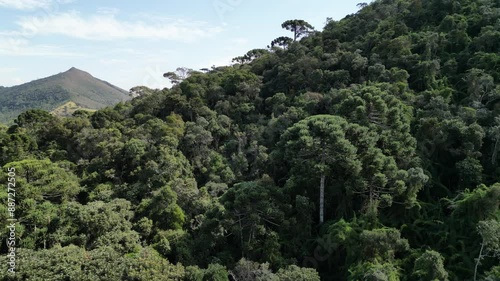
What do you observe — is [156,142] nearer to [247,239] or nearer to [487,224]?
[247,239]

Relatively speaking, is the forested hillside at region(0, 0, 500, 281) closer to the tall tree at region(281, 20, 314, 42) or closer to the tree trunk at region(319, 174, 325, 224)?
the tree trunk at region(319, 174, 325, 224)

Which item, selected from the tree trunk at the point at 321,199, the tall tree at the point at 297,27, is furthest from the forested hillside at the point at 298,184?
the tall tree at the point at 297,27

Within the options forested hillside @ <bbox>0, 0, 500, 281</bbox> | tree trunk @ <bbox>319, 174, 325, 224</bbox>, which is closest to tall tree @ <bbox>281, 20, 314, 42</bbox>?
forested hillside @ <bbox>0, 0, 500, 281</bbox>

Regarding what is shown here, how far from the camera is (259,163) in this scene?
32.8m

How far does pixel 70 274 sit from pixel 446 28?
47630 mm

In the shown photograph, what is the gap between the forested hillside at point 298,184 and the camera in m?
19.6

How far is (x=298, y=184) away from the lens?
24.8 m

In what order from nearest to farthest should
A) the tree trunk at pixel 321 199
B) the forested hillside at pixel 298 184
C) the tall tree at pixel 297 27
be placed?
the forested hillside at pixel 298 184 → the tree trunk at pixel 321 199 → the tall tree at pixel 297 27

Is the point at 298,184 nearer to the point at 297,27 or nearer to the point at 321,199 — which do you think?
the point at 321,199

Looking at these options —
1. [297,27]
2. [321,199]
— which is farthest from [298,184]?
[297,27]

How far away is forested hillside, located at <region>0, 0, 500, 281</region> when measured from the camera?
19.6 m

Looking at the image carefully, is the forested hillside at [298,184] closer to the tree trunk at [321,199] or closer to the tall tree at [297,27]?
the tree trunk at [321,199]

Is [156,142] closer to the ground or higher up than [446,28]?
closer to the ground

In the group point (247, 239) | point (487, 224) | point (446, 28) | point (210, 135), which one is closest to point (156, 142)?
point (210, 135)
